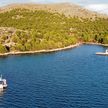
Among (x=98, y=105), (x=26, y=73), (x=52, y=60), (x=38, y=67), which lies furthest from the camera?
(x=52, y=60)

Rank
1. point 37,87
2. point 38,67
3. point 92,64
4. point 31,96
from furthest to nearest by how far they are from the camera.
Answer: point 92,64 < point 38,67 < point 37,87 < point 31,96

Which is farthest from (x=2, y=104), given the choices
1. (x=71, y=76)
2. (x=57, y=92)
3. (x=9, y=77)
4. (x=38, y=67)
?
(x=38, y=67)

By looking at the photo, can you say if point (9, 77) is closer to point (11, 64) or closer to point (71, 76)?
point (71, 76)

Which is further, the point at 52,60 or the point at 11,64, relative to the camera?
the point at 52,60

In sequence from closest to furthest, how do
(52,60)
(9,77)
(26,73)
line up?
(9,77) < (26,73) < (52,60)

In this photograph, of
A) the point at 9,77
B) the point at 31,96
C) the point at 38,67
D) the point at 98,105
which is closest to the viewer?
the point at 98,105

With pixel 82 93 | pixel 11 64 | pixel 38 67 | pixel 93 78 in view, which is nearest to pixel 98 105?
pixel 82 93

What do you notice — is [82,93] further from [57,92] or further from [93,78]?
[93,78]
